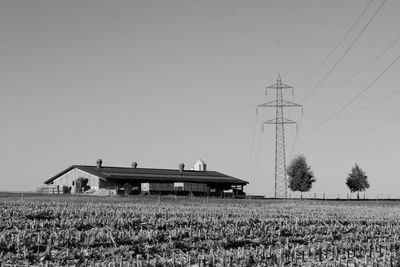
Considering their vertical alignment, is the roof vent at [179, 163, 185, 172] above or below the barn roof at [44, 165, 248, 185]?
above

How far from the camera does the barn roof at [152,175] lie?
277 ft

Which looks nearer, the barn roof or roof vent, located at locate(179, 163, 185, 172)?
the barn roof

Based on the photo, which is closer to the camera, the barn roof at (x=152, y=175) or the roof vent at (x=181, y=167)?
the barn roof at (x=152, y=175)

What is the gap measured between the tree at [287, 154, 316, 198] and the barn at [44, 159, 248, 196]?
947 cm

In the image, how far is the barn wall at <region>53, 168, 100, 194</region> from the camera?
8376cm

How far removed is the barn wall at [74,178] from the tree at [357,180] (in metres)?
54.5

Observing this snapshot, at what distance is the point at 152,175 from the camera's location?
90625mm

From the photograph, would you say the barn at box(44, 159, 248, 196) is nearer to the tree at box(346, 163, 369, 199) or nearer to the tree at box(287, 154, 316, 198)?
the tree at box(287, 154, 316, 198)

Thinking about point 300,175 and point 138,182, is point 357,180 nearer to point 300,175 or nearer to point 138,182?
point 300,175

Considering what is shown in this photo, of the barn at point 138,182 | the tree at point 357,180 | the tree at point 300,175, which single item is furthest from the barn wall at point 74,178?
the tree at point 357,180

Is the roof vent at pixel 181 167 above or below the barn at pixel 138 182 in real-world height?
above

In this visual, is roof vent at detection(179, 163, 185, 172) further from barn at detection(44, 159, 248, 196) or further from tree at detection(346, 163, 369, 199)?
tree at detection(346, 163, 369, 199)

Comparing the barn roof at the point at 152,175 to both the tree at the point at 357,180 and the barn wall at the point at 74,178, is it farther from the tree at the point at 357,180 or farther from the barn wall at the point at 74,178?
the tree at the point at 357,180

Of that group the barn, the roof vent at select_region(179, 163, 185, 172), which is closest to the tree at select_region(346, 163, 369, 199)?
the barn
